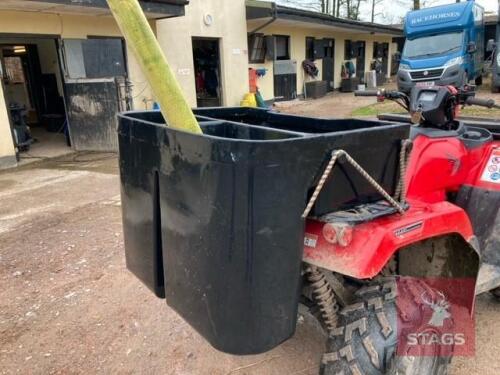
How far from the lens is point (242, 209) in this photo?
Answer: 52.3 inches

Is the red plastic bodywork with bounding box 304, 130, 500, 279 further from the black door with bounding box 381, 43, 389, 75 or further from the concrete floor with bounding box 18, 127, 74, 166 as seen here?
the black door with bounding box 381, 43, 389, 75

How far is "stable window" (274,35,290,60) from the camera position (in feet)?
51.6

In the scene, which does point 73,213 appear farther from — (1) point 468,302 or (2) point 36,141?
(2) point 36,141

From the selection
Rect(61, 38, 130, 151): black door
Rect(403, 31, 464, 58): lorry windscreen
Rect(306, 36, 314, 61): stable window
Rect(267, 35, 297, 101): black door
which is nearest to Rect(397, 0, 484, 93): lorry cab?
Rect(403, 31, 464, 58): lorry windscreen

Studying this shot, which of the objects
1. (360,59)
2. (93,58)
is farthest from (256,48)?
(360,59)

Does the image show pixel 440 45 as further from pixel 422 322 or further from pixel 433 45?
pixel 422 322

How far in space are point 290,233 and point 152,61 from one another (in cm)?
78

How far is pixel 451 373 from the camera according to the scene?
87.7 inches

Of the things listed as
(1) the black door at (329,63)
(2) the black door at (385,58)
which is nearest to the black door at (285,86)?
(1) the black door at (329,63)

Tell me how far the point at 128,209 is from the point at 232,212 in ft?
2.65

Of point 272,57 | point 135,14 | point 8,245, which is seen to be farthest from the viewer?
point 272,57

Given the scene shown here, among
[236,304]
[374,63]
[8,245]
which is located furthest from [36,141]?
[374,63]

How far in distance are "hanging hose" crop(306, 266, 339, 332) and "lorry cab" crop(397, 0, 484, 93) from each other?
12.5m

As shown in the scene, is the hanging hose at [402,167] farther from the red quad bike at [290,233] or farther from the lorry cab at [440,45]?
the lorry cab at [440,45]
